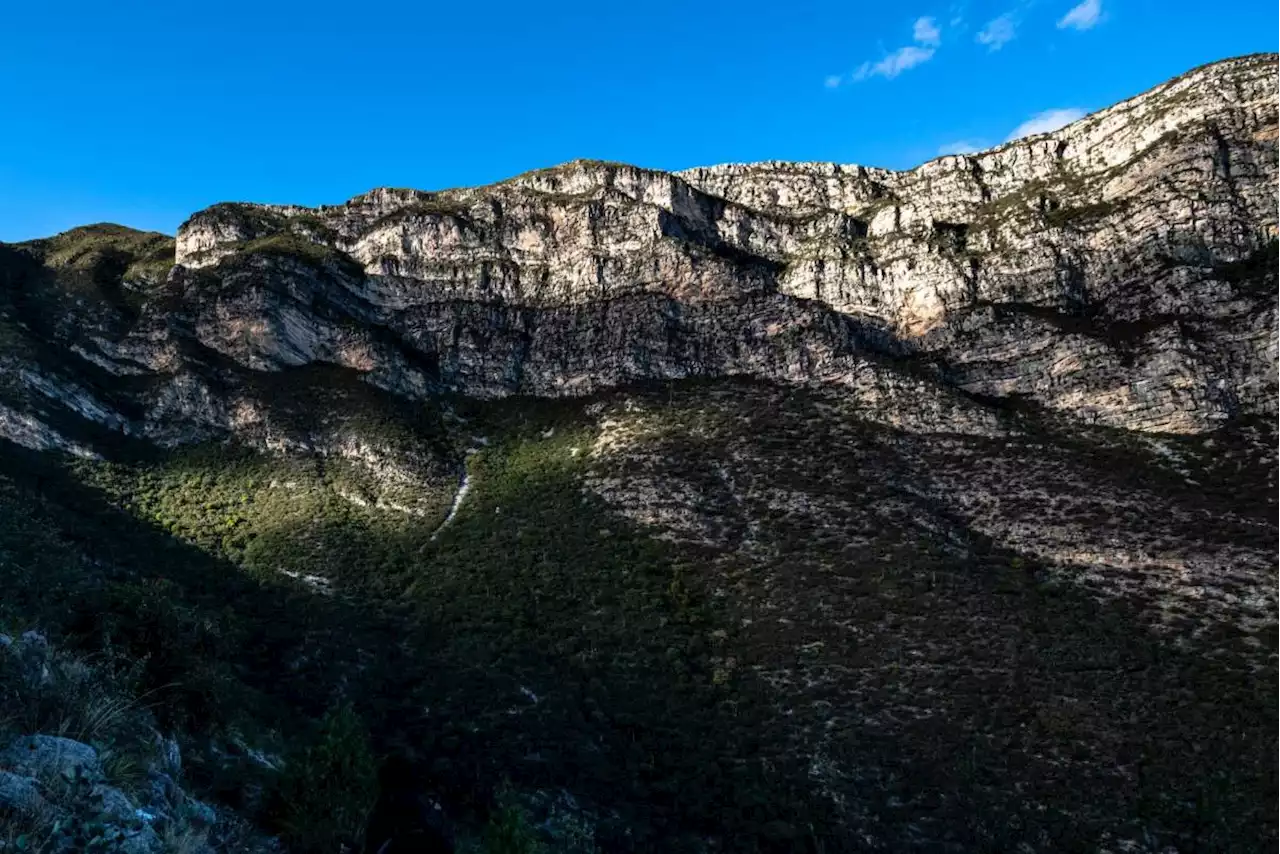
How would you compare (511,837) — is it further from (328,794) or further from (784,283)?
(784,283)

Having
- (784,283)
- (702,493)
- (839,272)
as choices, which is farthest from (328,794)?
(839,272)

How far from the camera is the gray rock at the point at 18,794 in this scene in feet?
22.2

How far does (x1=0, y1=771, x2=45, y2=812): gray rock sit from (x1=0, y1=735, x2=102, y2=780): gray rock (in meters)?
0.52

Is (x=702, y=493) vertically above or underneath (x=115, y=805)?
underneath

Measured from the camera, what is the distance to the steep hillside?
27781mm

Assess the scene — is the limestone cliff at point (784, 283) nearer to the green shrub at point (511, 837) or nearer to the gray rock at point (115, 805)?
the green shrub at point (511, 837)

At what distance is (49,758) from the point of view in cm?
798

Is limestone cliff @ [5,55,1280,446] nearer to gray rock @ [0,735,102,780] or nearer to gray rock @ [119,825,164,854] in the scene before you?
gray rock @ [119,825,164,854]

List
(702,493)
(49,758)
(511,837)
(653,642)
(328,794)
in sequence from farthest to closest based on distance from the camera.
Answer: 1. (702,493)
2. (653,642)
3. (511,837)
4. (328,794)
5. (49,758)

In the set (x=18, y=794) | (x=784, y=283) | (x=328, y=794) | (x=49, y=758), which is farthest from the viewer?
(x=784, y=283)

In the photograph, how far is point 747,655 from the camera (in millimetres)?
39750

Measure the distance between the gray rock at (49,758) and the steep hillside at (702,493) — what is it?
4844mm

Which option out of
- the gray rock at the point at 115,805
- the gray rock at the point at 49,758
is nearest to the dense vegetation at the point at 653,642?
the gray rock at the point at 49,758

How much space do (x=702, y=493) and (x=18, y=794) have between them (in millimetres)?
49558
